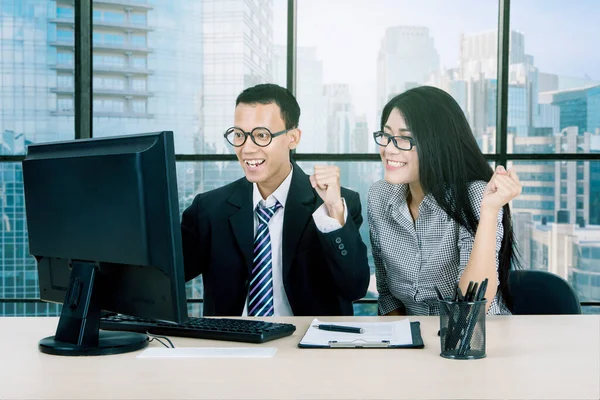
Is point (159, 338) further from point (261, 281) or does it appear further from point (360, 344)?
point (261, 281)

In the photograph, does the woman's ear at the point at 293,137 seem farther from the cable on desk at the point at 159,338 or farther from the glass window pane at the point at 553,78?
the glass window pane at the point at 553,78

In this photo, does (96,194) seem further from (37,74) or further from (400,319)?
(37,74)

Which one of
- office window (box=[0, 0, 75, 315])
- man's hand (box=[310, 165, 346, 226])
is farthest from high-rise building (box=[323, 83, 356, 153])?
man's hand (box=[310, 165, 346, 226])

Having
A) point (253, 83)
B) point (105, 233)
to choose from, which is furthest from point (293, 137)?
point (253, 83)

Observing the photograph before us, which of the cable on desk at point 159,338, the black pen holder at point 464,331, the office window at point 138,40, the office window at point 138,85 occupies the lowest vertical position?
the cable on desk at point 159,338

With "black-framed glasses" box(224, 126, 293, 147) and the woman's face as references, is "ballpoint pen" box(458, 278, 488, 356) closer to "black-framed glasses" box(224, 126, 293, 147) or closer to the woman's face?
the woman's face

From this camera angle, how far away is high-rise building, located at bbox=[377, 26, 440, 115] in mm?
3701

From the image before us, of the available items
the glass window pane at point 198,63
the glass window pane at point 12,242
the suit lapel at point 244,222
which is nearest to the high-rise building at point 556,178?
the glass window pane at point 198,63

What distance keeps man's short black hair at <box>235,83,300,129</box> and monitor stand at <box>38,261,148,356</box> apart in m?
1.12

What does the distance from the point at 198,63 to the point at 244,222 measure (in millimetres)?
1672

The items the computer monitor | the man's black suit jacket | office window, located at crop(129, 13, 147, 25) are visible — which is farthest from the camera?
office window, located at crop(129, 13, 147, 25)

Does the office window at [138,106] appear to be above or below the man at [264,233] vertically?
above

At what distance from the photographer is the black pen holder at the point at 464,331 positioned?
1416 mm

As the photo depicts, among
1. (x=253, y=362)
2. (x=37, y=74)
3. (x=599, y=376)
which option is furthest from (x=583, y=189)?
(x=37, y=74)
